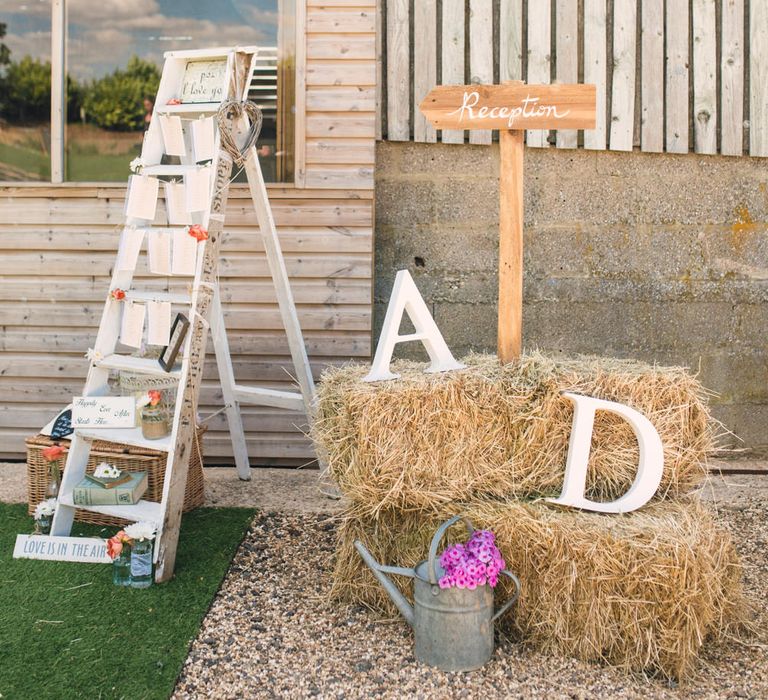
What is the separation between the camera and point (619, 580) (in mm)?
2727

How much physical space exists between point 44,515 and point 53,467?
25 centimetres

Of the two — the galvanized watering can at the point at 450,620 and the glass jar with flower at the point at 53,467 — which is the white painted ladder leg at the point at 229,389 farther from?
the galvanized watering can at the point at 450,620

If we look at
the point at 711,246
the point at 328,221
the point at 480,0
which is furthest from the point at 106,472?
the point at 711,246

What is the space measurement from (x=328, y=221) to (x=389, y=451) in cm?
220

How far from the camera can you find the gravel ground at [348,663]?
2643 mm

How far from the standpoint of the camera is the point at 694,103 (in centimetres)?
499

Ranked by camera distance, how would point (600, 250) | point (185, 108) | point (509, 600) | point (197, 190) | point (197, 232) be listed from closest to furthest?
point (509, 600)
point (197, 232)
point (197, 190)
point (185, 108)
point (600, 250)

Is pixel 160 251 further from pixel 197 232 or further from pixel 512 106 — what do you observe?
pixel 512 106

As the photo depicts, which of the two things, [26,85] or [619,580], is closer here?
[619,580]

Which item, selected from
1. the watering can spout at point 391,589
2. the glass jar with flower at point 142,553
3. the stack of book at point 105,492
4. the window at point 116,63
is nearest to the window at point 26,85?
the window at point 116,63

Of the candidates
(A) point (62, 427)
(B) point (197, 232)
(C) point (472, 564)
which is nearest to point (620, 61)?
(B) point (197, 232)

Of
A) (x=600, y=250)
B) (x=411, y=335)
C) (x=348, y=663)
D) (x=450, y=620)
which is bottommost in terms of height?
(x=348, y=663)

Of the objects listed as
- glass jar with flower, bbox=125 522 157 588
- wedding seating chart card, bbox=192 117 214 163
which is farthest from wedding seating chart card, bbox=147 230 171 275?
glass jar with flower, bbox=125 522 157 588

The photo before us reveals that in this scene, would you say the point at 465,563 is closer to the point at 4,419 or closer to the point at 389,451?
the point at 389,451
